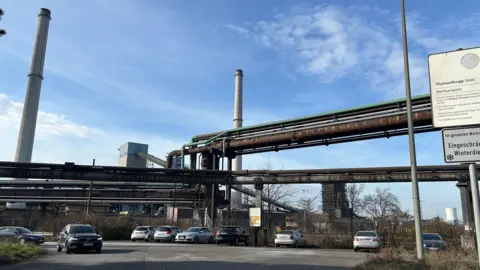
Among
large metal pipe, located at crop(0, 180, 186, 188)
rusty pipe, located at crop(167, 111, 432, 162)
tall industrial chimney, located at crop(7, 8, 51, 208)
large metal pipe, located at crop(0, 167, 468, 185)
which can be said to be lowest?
large metal pipe, located at crop(0, 167, 468, 185)

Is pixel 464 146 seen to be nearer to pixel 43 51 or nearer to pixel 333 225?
pixel 333 225

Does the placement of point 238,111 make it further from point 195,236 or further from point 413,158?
point 413,158

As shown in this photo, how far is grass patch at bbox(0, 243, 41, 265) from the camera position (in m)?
17.9

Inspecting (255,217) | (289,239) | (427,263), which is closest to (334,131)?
(255,217)

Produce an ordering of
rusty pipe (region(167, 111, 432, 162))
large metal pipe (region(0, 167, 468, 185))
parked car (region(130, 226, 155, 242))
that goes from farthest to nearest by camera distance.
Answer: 1. parked car (region(130, 226, 155, 242))
2. large metal pipe (region(0, 167, 468, 185))
3. rusty pipe (region(167, 111, 432, 162))

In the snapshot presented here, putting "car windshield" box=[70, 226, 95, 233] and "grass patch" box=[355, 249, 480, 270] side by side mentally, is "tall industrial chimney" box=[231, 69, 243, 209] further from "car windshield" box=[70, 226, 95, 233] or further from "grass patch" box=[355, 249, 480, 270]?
"grass patch" box=[355, 249, 480, 270]

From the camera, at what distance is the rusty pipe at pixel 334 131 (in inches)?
1400

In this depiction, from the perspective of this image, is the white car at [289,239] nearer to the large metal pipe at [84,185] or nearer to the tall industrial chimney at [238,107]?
the large metal pipe at [84,185]

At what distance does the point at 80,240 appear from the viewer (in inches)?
912

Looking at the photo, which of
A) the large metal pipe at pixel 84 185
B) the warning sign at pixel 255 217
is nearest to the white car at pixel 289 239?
the warning sign at pixel 255 217

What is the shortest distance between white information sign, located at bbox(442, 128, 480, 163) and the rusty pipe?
96.1 feet

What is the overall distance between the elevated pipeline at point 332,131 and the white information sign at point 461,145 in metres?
29.3

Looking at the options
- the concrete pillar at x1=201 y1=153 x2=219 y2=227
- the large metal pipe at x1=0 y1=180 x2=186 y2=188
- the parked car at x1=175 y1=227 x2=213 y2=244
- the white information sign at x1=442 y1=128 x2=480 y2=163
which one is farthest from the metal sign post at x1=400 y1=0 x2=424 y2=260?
the large metal pipe at x1=0 y1=180 x2=186 y2=188

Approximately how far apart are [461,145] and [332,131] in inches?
1358
